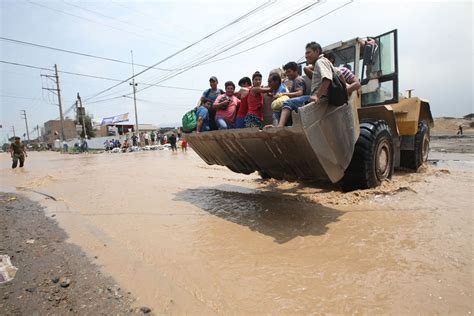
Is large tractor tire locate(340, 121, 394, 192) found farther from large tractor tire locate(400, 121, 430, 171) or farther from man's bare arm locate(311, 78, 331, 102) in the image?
large tractor tire locate(400, 121, 430, 171)

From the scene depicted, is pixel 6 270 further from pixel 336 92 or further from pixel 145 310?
pixel 336 92

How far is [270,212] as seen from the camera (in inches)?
181

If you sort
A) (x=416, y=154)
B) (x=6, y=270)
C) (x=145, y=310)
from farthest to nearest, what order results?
1. (x=416, y=154)
2. (x=6, y=270)
3. (x=145, y=310)

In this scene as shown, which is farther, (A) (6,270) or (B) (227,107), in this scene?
(B) (227,107)

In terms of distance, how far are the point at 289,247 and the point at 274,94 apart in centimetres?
229

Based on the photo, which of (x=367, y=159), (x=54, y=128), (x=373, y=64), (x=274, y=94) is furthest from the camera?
(x=54, y=128)

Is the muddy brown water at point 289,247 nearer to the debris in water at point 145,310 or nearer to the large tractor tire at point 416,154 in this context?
the debris in water at point 145,310

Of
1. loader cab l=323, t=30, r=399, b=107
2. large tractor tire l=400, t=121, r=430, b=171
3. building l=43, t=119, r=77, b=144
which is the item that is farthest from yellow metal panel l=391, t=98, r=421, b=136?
building l=43, t=119, r=77, b=144

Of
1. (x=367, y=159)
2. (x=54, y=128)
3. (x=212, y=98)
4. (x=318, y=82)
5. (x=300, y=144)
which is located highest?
(x=54, y=128)

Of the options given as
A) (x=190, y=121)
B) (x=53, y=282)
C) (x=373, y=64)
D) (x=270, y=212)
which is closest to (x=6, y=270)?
(x=53, y=282)

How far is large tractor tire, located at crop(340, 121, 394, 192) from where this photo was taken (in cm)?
489

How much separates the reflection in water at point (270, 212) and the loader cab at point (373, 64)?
2643mm

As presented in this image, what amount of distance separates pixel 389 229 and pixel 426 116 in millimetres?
6816

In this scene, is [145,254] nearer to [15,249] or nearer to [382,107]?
[15,249]
